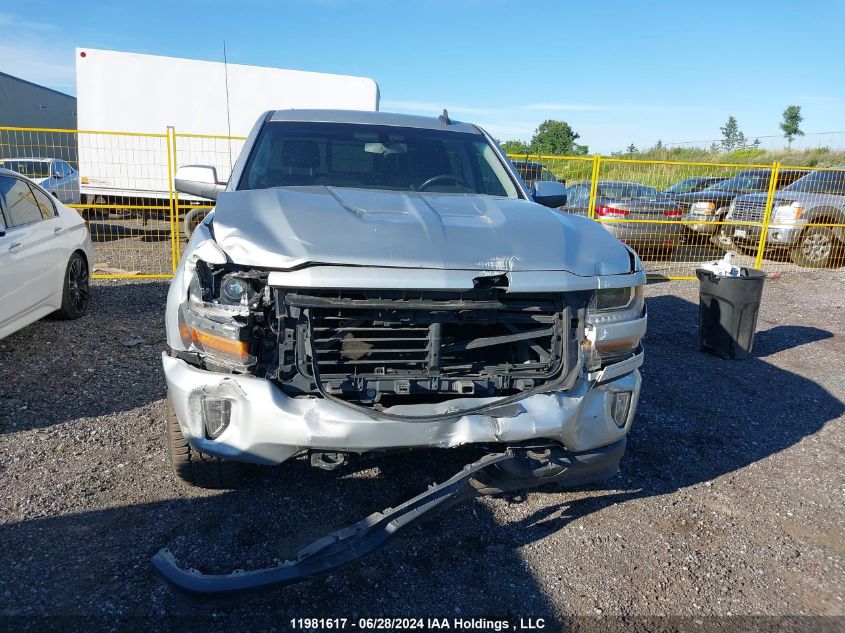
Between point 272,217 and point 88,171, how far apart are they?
11.2m

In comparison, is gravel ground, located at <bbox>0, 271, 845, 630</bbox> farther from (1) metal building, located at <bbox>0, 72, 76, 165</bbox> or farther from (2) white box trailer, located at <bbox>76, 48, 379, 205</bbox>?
(1) metal building, located at <bbox>0, 72, 76, 165</bbox>

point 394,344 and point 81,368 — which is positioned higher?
point 394,344

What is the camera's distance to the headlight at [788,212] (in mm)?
10797

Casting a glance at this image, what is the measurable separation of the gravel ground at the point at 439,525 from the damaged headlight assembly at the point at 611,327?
2.77 feet

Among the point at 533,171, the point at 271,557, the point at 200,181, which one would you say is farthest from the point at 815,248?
the point at 271,557

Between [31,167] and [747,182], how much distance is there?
41.9 ft

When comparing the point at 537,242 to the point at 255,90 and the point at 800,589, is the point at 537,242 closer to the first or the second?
the point at 800,589

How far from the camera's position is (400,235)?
8.48 feet

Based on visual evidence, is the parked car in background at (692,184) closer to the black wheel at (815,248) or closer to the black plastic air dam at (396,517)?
the black wheel at (815,248)

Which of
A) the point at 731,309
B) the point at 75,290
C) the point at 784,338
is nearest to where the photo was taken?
the point at 731,309

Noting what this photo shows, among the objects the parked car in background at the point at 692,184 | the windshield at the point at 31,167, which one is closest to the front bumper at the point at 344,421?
the windshield at the point at 31,167

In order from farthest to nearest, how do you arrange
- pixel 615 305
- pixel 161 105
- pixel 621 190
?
pixel 161 105, pixel 621 190, pixel 615 305

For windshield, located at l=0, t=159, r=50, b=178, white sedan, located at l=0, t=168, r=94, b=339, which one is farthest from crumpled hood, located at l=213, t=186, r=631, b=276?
windshield, located at l=0, t=159, r=50, b=178

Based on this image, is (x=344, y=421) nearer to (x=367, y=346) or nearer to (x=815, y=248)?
(x=367, y=346)
